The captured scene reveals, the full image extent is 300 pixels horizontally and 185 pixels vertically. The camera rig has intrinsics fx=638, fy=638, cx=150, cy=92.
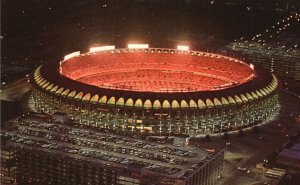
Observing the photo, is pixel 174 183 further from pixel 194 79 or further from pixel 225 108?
pixel 194 79

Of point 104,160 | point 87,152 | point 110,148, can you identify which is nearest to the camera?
point 104,160

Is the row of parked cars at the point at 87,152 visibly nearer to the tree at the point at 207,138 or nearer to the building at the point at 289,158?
the building at the point at 289,158

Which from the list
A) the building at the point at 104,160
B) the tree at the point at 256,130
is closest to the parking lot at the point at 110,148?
the building at the point at 104,160

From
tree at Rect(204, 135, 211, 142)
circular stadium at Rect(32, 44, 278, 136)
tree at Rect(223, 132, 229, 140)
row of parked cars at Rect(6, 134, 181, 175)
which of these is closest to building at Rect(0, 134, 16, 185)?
row of parked cars at Rect(6, 134, 181, 175)

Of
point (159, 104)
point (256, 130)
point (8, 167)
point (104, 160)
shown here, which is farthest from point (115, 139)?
point (256, 130)

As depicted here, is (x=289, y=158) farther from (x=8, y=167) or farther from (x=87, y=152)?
(x=8, y=167)

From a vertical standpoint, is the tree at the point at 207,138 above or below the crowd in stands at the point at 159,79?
below

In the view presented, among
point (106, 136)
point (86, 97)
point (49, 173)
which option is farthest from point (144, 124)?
point (49, 173)

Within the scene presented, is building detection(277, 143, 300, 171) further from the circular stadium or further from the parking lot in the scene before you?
the circular stadium
